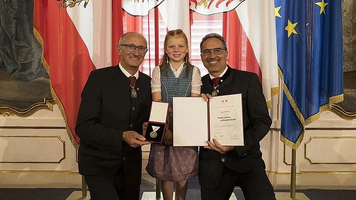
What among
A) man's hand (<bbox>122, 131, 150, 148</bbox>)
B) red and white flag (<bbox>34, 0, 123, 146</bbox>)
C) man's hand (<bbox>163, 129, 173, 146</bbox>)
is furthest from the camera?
red and white flag (<bbox>34, 0, 123, 146</bbox>)

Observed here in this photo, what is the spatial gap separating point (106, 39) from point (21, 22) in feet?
3.80

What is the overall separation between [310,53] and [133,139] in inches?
74.3

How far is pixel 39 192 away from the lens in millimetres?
3693

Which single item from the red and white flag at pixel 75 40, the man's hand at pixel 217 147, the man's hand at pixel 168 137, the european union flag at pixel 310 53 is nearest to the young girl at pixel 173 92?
the man's hand at pixel 168 137

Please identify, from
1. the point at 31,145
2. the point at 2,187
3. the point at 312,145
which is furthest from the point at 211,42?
the point at 2,187

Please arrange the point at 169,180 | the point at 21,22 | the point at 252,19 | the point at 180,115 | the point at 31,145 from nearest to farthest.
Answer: the point at 180,115
the point at 169,180
the point at 252,19
the point at 21,22
the point at 31,145

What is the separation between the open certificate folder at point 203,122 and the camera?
7.32ft

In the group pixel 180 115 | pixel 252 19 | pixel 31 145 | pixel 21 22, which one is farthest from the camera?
pixel 31 145

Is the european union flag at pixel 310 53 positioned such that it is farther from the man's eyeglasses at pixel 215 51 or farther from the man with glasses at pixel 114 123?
the man with glasses at pixel 114 123

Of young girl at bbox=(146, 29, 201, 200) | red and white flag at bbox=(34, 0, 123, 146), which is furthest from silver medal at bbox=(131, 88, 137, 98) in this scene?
red and white flag at bbox=(34, 0, 123, 146)

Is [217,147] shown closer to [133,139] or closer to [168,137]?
[168,137]

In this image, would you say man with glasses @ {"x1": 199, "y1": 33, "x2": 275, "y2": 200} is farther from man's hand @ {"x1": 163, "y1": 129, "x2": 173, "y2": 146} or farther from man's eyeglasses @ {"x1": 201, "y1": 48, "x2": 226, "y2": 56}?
man's hand @ {"x1": 163, "y1": 129, "x2": 173, "y2": 146}

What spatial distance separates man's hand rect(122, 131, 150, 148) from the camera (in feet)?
7.23

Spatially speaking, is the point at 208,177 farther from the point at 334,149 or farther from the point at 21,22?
the point at 21,22
